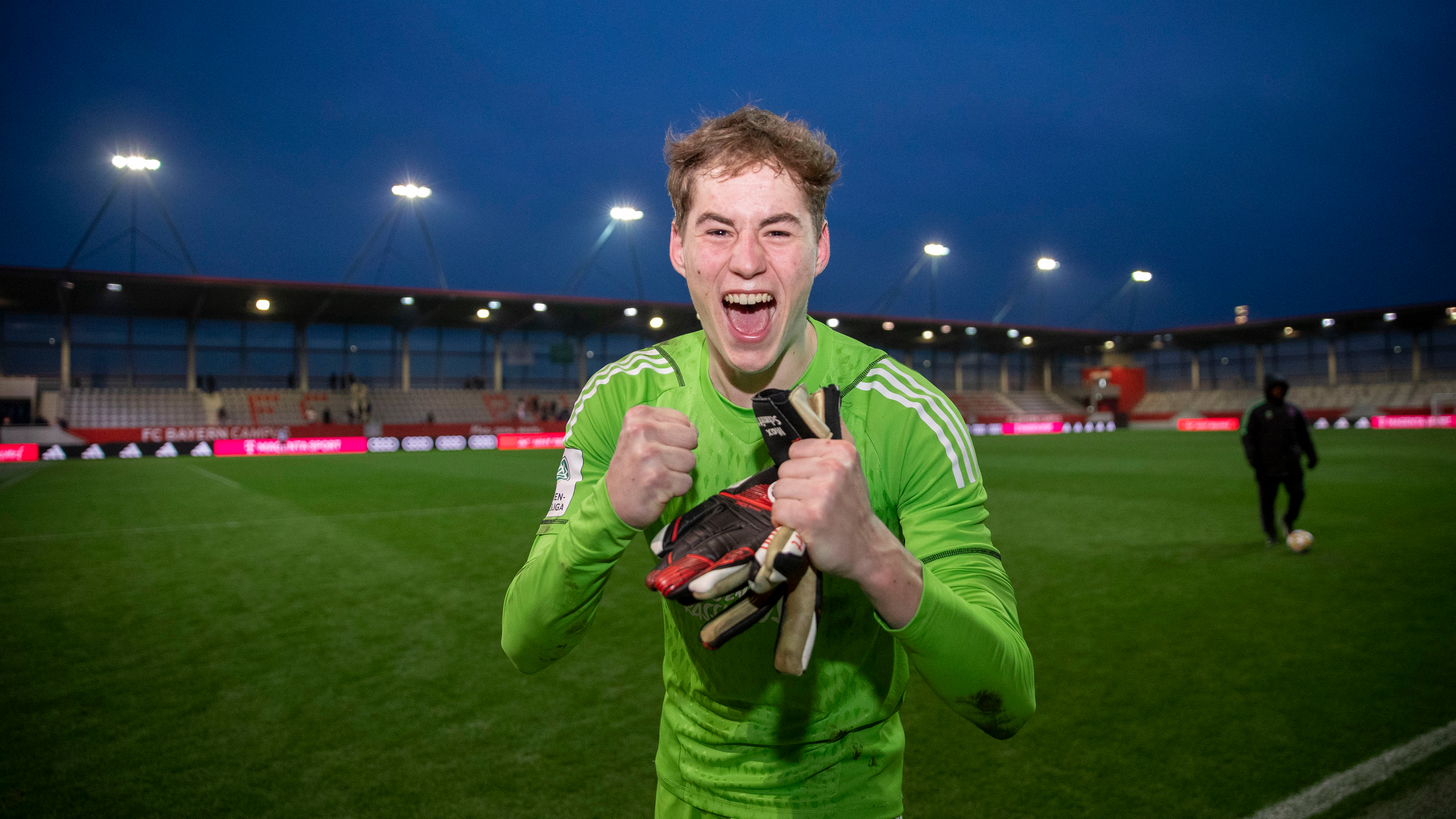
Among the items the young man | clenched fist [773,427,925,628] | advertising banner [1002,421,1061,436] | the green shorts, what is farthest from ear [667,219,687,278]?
advertising banner [1002,421,1061,436]

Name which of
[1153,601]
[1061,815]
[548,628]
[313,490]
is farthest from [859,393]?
[313,490]

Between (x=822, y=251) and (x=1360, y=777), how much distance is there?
13.0 ft

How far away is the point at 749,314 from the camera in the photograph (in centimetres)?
216

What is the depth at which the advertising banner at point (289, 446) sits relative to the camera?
31.3 m

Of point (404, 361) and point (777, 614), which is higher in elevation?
point (404, 361)

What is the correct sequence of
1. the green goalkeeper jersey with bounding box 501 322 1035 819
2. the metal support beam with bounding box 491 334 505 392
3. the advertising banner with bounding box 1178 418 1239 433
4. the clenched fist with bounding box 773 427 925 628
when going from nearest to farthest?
1. the clenched fist with bounding box 773 427 925 628
2. the green goalkeeper jersey with bounding box 501 322 1035 819
3. the metal support beam with bounding box 491 334 505 392
4. the advertising banner with bounding box 1178 418 1239 433

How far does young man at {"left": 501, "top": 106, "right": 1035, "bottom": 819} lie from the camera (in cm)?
183

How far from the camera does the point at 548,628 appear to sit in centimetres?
197

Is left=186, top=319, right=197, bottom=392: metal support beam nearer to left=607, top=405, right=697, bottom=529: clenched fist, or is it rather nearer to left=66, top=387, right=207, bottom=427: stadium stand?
left=66, top=387, right=207, bottom=427: stadium stand

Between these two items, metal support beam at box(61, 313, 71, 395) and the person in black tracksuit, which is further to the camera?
metal support beam at box(61, 313, 71, 395)

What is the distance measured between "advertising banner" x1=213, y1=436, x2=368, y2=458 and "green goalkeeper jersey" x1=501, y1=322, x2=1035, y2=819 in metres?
34.4

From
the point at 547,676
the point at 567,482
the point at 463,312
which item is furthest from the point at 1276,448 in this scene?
the point at 463,312

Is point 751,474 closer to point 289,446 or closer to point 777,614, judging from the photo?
point 777,614

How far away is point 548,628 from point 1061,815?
9.72 feet
